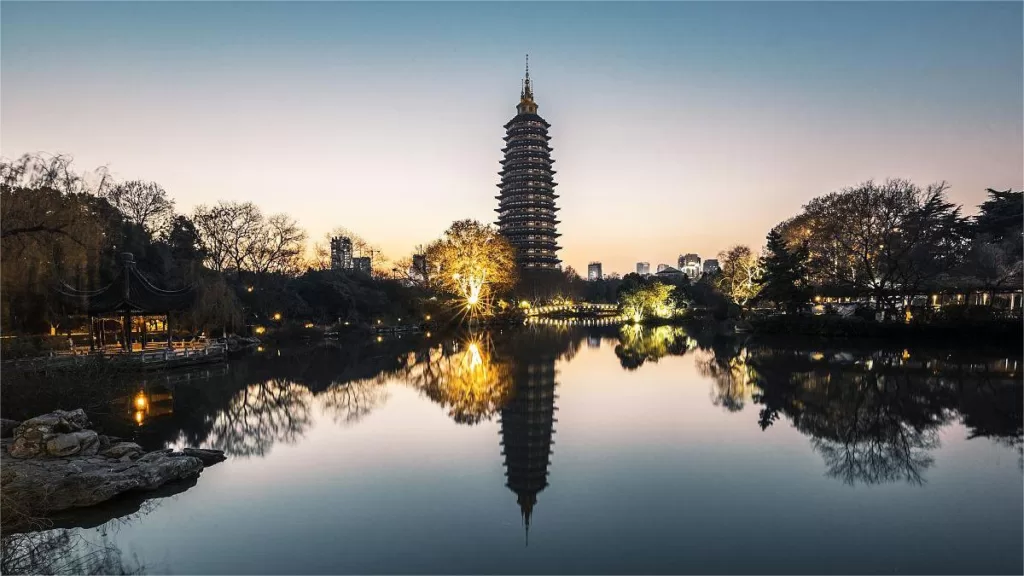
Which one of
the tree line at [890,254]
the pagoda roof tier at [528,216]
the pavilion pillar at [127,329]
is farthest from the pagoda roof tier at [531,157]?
the pavilion pillar at [127,329]

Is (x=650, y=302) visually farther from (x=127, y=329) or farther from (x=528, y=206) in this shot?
(x=127, y=329)

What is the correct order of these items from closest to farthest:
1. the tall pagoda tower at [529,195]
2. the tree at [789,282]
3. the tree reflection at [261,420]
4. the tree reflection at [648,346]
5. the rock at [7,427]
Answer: the rock at [7,427]
the tree reflection at [261,420]
the tree reflection at [648,346]
the tree at [789,282]
the tall pagoda tower at [529,195]

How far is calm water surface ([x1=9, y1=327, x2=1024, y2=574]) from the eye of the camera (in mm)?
5840

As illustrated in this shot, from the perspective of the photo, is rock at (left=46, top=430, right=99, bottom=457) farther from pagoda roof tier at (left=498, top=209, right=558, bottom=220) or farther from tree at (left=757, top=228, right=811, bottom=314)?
pagoda roof tier at (left=498, top=209, right=558, bottom=220)

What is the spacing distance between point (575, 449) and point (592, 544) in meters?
3.74

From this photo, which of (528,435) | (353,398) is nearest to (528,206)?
(353,398)

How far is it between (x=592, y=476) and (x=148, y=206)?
34138 millimetres

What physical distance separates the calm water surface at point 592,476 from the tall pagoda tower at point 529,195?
44.3 metres

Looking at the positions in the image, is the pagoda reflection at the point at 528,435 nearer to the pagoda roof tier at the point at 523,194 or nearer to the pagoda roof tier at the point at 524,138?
the pagoda roof tier at the point at 523,194

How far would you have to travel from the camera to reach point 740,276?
134 feet

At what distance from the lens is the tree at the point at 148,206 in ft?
100

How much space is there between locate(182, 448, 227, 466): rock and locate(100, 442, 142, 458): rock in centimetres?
73

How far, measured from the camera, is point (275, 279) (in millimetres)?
38031

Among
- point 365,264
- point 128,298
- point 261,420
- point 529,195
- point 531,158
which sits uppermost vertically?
point 531,158
